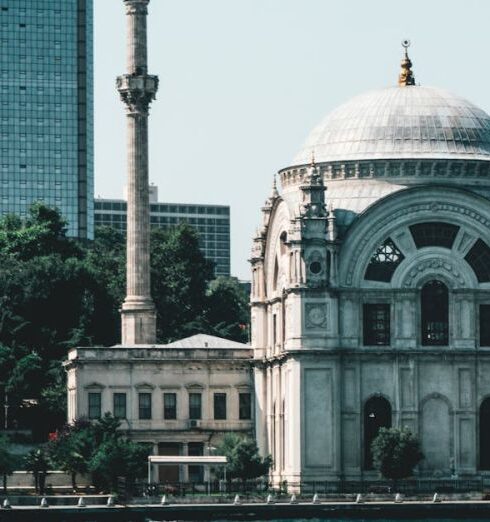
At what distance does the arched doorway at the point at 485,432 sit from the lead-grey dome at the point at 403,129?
12.3m

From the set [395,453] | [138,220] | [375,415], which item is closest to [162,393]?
[138,220]

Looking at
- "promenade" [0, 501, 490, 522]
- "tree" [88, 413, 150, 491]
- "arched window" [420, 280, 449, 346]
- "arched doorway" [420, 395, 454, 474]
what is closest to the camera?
"promenade" [0, 501, 490, 522]

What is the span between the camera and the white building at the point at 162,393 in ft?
419

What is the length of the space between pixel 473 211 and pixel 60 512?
27.8 m

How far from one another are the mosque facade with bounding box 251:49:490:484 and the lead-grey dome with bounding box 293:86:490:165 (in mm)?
561

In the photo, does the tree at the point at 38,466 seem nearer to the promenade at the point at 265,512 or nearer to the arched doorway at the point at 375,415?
the promenade at the point at 265,512

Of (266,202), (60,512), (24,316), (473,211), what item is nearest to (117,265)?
(24,316)

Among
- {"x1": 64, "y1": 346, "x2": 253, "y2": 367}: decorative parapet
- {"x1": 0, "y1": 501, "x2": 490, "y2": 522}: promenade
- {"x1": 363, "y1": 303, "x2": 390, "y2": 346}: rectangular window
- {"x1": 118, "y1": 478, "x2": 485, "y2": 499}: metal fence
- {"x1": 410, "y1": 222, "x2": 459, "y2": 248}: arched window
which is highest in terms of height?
{"x1": 410, "y1": 222, "x2": 459, "y2": 248}: arched window

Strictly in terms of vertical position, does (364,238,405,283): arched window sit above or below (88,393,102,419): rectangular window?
above

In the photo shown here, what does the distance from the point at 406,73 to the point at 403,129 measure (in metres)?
8.01

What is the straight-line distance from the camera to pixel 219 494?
113062 millimetres

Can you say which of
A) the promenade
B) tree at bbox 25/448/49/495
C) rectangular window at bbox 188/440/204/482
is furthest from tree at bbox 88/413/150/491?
the promenade

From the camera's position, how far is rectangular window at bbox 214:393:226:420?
129 m

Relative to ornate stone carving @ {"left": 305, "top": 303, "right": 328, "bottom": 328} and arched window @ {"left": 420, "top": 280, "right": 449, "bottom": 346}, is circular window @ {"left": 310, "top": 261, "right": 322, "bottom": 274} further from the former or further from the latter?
arched window @ {"left": 420, "top": 280, "right": 449, "bottom": 346}
